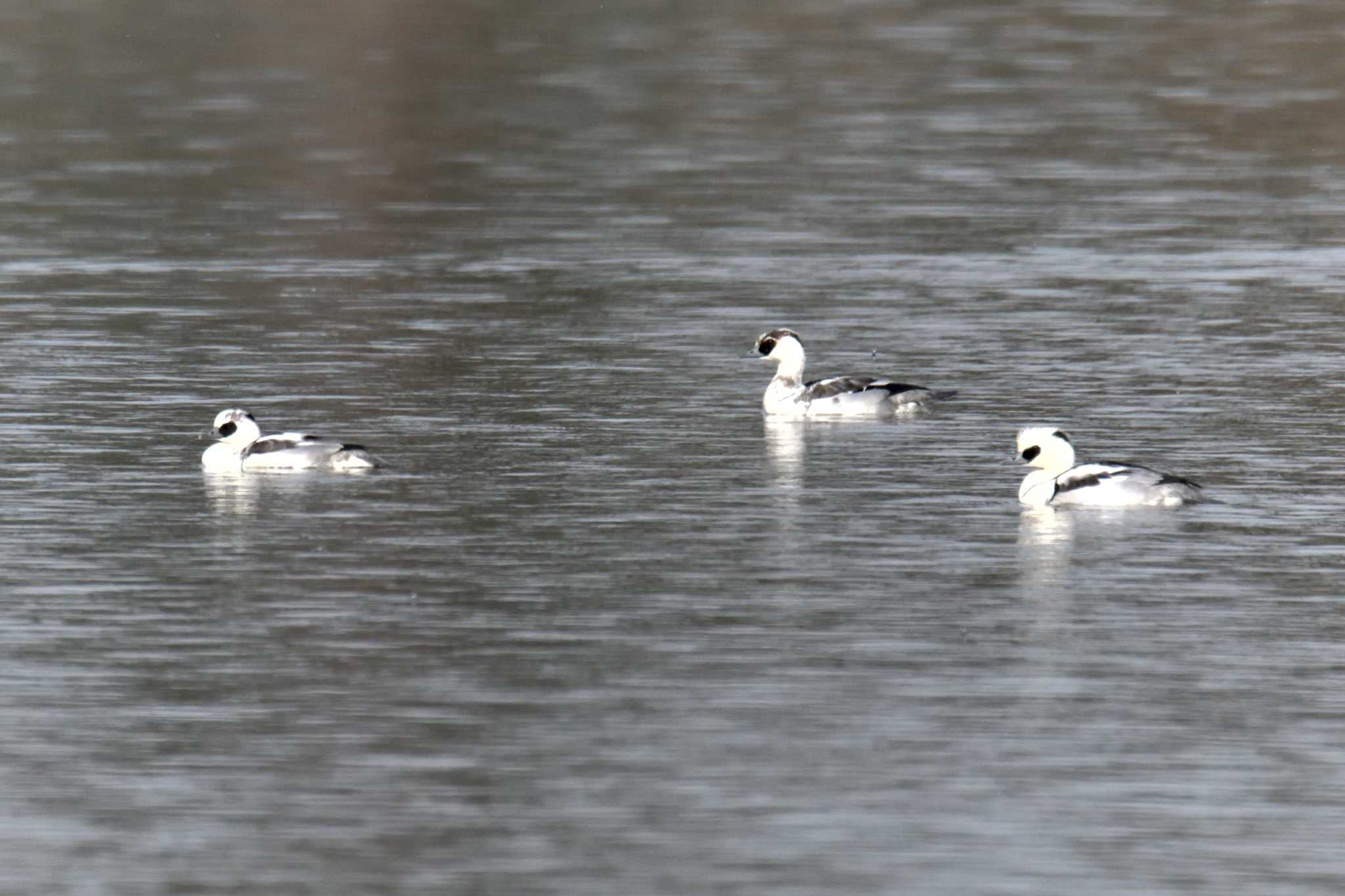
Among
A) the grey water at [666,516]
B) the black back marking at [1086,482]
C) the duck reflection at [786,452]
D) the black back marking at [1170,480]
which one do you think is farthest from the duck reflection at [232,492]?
the black back marking at [1170,480]

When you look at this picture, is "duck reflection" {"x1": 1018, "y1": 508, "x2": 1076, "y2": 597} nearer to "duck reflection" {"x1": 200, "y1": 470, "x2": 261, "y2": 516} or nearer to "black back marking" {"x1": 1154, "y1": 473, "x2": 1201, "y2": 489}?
"black back marking" {"x1": 1154, "y1": 473, "x2": 1201, "y2": 489}

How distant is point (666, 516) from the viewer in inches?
742

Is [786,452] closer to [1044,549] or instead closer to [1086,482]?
[1086,482]

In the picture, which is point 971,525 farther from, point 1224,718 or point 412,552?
point 1224,718

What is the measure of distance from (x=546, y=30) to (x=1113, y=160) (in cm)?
2080

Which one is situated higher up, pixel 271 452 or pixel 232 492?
pixel 271 452

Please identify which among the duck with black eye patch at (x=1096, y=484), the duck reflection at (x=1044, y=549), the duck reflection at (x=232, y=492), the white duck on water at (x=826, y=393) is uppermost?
the white duck on water at (x=826, y=393)

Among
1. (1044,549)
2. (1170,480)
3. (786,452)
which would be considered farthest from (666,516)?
(1170,480)

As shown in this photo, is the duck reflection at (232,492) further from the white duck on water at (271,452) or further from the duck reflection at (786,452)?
the duck reflection at (786,452)

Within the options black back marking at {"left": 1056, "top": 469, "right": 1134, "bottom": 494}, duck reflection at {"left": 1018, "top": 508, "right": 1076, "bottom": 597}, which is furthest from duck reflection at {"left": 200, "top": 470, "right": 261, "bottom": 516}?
black back marking at {"left": 1056, "top": 469, "right": 1134, "bottom": 494}

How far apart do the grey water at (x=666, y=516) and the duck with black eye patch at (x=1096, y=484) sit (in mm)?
162

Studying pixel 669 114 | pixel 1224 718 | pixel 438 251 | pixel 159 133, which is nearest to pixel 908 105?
pixel 669 114

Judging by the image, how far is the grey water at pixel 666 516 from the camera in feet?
40.7

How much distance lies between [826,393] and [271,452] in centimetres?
503
